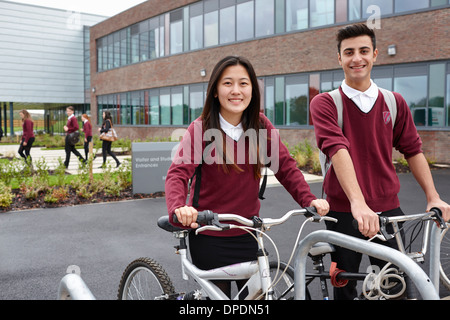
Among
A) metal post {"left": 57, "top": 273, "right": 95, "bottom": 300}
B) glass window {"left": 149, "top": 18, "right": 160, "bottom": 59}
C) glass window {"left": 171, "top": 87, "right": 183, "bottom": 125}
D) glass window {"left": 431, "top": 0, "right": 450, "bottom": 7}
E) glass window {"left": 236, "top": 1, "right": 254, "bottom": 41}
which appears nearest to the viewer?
metal post {"left": 57, "top": 273, "right": 95, "bottom": 300}

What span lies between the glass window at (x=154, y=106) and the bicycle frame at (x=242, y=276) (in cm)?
2857

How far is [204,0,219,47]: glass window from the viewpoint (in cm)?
2555

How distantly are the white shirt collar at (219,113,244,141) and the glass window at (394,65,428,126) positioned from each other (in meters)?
16.2

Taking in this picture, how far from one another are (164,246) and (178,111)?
22978 mm

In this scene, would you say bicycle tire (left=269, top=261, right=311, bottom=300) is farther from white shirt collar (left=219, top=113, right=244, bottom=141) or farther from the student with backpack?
white shirt collar (left=219, top=113, right=244, bottom=141)

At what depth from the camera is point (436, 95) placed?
16781mm

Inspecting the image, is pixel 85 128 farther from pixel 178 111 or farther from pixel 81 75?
pixel 81 75

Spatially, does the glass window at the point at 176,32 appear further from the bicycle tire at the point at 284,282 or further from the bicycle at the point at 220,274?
the bicycle tire at the point at 284,282

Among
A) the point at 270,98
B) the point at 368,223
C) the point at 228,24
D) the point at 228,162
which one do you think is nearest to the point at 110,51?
the point at 228,24

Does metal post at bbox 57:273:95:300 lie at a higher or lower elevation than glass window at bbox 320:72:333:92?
lower

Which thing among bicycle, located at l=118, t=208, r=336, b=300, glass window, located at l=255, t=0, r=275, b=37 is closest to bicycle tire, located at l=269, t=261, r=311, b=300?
bicycle, located at l=118, t=208, r=336, b=300
